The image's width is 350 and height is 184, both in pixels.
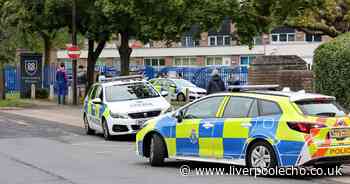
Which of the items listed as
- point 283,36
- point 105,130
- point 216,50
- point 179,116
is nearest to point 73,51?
point 105,130

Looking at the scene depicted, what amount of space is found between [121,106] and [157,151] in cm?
643

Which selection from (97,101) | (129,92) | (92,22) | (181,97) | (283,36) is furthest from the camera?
(283,36)

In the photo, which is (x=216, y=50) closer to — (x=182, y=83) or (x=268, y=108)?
(x=182, y=83)

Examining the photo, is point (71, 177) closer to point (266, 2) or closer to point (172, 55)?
point (266, 2)

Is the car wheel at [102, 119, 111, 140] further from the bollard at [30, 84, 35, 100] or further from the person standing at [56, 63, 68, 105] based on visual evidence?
the bollard at [30, 84, 35, 100]

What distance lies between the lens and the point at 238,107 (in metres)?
12.6

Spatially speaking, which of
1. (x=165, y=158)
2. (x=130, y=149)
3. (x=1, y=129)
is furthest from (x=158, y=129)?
(x=1, y=129)

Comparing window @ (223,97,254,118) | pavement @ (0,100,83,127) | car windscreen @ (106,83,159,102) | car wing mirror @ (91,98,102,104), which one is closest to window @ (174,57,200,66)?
pavement @ (0,100,83,127)

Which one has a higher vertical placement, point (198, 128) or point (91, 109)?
point (198, 128)

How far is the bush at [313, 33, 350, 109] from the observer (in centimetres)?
1814

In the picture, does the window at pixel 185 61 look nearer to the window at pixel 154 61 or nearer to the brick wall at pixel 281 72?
the window at pixel 154 61

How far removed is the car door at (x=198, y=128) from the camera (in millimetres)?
12859

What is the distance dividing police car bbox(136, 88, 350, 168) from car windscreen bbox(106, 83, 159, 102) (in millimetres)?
7238

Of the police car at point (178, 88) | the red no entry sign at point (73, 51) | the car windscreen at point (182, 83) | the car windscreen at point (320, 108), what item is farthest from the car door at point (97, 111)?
the car windscreen at point (182, 83)
